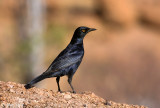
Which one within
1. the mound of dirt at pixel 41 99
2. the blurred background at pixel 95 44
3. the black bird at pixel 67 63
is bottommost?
the blurred background at pixel 95 44

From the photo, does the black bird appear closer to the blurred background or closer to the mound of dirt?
the mound of dirt

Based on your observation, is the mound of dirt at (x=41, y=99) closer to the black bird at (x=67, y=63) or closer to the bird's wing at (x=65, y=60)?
the black bird at (x=67, y=63)

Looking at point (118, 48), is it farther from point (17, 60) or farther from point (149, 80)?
point (17, 60)

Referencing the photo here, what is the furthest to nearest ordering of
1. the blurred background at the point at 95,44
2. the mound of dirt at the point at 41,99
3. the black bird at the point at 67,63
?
the blurred background at the point at 95,44 → the black bird at the point at 67,63 → the mound of dirt at the point at 41,99

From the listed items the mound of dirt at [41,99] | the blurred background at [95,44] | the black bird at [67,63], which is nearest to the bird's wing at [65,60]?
the black bird at [67,63]

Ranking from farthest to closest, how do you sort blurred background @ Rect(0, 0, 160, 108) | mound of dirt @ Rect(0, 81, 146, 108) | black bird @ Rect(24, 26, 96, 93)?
blurred background @ Rect(0, 0, 160, 108) < black bird @ Rect(24, 26, 96, 93) < mound of dirt @ Rect(0, 81, 146, 108)

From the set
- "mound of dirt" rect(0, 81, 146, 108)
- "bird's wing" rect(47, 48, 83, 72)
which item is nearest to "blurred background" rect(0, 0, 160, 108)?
"bird's wing" rect(47, 48, 83, 72)

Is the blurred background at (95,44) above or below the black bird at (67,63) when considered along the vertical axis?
below
